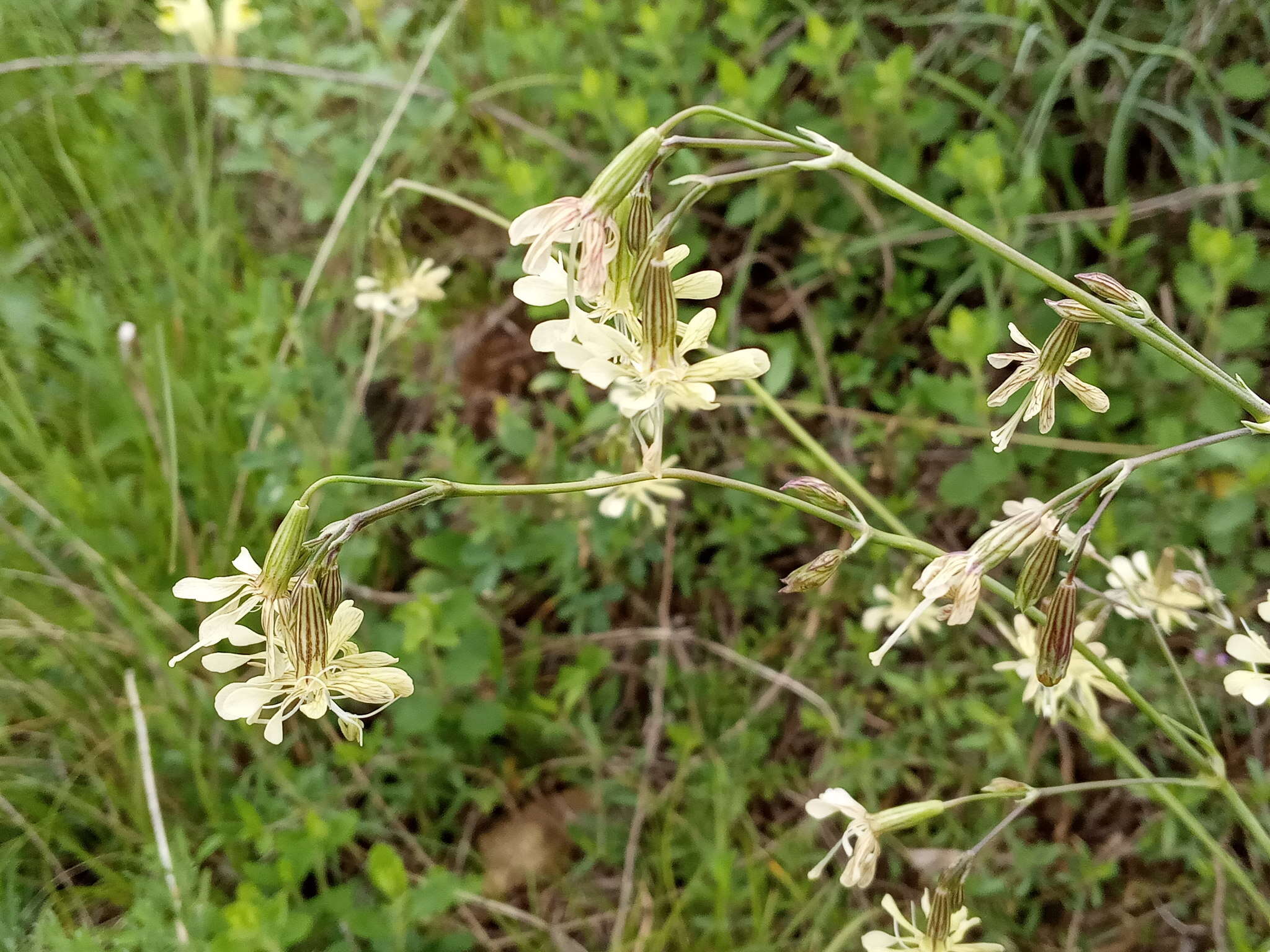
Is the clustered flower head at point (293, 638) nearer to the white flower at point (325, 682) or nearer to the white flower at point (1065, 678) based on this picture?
the white flower at point (325, 682)

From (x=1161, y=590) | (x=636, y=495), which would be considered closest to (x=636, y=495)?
(x=636, y=495)

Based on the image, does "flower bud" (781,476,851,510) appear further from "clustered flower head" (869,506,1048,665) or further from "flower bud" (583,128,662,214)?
"flower bud" (583,128,662,214)

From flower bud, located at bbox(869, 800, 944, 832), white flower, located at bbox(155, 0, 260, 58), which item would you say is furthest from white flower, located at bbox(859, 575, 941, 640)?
white flower, located at bbox(155, 0, 260, 58)

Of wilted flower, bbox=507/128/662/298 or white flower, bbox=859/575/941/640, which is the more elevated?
wilted flower, bbox=507/128/662/298

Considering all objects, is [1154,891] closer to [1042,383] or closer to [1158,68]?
[1042,383]

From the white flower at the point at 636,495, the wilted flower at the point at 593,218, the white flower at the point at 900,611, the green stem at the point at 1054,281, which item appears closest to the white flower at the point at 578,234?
the wilted flower at the point at 593,218

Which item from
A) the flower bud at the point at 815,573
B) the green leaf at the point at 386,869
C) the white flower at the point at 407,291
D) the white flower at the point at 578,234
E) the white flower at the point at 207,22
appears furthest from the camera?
the white flower at the point at 207,22

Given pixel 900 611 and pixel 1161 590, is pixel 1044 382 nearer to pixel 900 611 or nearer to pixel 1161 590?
pixel 1161 590
